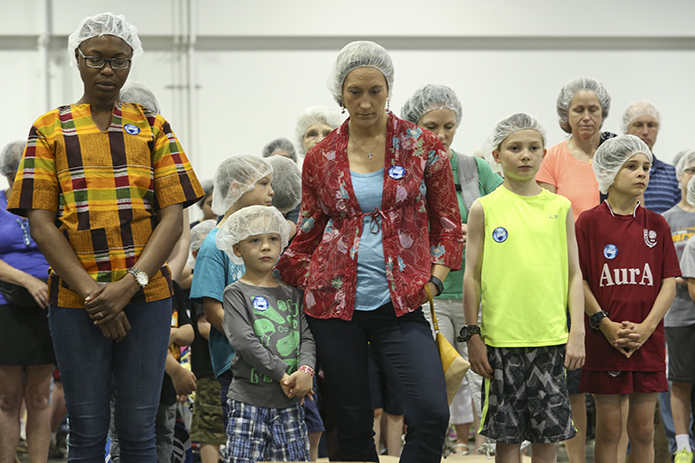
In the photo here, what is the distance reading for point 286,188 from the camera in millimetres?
3602

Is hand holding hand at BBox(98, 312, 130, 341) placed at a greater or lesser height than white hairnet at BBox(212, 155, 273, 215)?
lesser

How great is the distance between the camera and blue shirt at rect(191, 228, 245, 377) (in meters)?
3.04

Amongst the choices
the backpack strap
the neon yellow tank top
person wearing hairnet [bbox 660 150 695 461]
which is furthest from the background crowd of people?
person wearing hairnet [bbox 660 150 695 461]

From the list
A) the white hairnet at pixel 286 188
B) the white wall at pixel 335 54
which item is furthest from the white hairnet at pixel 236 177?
the white wall at pixel 335 54

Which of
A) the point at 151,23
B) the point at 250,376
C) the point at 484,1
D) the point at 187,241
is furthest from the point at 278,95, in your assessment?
the point at 250,376

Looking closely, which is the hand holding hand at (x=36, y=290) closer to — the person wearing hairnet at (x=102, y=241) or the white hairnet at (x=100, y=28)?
the person wearing hairnet at (x=102, y=241)

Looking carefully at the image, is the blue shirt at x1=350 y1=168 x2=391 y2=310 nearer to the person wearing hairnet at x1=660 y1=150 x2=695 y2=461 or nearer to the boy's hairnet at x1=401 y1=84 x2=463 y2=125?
the boy's hairnet at x1=401 y1=84 x2=463 y2=125

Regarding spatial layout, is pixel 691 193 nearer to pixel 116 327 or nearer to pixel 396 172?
pixel 396 172

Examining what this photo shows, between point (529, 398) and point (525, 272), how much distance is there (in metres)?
0.47

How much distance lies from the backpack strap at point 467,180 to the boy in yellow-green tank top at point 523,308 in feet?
1.31

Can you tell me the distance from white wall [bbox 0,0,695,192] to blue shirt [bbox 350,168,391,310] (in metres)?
Answer: 5.55

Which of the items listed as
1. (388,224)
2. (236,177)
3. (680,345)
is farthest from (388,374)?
(680,345)

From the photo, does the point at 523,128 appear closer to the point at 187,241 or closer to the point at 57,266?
the point at 187,241

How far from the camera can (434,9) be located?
25.6 feet
